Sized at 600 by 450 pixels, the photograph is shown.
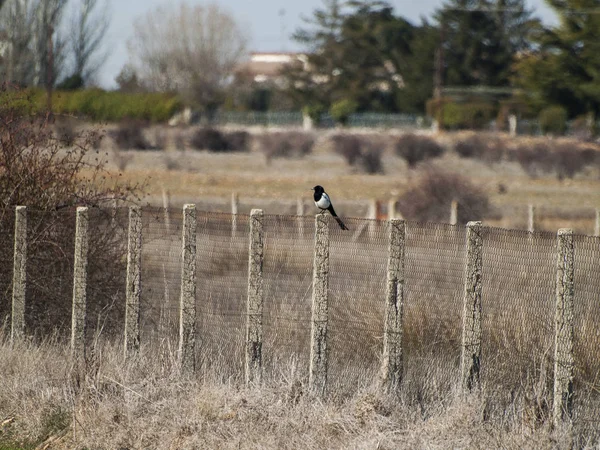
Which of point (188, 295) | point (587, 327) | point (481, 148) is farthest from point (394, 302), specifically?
point (481, 148)

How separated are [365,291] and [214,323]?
1138 mm

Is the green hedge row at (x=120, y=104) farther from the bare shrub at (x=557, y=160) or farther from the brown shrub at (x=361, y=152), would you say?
the bare shrub at (x=557, y=160)

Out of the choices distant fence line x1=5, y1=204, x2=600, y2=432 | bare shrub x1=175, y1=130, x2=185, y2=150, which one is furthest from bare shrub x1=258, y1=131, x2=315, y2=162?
distant fence line x1=5, y1=204, x2=600, y2=432

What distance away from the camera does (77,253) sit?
8.10 metres

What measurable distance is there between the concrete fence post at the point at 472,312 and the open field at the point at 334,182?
14.5 metres

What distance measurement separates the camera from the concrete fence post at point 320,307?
7.00 metres

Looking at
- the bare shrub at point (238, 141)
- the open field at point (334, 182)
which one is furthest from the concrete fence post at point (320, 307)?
the bare shrub at point (238, 141)

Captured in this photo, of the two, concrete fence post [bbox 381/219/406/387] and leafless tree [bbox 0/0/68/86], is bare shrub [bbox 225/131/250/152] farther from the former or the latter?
concrete fence post [bbox 381/219/406/387]

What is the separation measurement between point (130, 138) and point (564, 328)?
41603 millimetres

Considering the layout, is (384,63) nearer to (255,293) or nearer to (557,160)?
(557,160)

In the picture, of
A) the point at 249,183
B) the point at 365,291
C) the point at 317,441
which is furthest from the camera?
the point at 249,183

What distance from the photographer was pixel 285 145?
46.1m

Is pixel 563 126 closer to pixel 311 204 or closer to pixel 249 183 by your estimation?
pixel 249 183

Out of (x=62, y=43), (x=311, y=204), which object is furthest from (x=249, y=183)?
(x=62, y=43)
